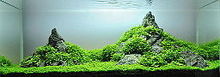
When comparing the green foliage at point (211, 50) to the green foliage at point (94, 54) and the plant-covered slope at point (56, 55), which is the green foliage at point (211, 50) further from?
the plant-covered slope at point (56, 55)

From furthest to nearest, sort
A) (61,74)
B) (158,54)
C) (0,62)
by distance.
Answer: (158,54) < (0,62) < (61,74)

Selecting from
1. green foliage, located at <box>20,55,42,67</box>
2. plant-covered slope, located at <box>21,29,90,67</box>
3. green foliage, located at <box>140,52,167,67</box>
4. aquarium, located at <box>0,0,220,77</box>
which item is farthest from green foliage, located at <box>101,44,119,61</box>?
green foliage, located at <box>20,55,42,67</box>

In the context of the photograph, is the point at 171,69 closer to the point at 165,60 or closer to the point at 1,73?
the point at 165,60

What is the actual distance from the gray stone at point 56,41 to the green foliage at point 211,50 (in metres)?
2.13

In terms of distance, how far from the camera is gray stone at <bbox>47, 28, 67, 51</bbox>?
10.7 ft

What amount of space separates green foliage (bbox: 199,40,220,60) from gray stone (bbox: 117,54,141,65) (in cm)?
104

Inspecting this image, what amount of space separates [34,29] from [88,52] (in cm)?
90

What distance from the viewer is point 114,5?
3.40m

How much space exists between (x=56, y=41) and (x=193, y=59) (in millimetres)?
1991

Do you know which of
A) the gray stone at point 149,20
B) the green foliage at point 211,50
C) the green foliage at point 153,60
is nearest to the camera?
the green foliage at point 153,60

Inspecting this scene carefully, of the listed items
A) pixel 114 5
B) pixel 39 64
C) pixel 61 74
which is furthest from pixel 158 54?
pixel 39 64

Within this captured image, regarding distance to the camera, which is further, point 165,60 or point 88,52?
point 88,52

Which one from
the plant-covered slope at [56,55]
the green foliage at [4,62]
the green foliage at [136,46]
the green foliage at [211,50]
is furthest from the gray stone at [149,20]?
the green foliage at [4,62]

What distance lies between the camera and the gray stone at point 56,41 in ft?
10.7
